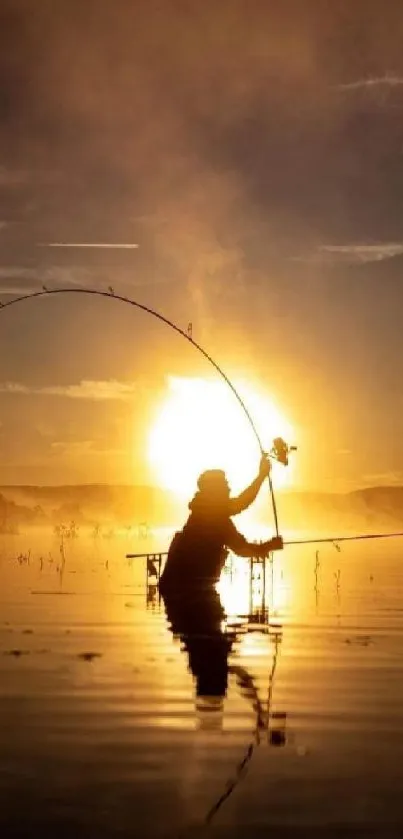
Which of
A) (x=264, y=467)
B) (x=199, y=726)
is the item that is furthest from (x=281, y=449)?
(x=199, y=726)

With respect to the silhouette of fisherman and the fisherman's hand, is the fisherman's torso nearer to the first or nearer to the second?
the silhouette of fisherman

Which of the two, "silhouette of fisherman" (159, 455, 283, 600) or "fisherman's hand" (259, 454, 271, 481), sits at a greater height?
"fisherman's hand" (259, 454, 271, 481)

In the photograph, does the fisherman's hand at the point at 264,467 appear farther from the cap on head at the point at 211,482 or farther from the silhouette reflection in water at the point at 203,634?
the silhouette reflection in water at the point at 203,634

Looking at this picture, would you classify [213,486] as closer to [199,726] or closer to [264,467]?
[264,467]

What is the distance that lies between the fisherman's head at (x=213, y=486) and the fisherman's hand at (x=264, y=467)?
2.75ft

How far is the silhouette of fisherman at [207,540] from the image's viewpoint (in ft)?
66.6

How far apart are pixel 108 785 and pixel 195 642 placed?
815 cm

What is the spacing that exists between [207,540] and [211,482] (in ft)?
3.53

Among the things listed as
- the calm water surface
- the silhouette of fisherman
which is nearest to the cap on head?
the silhouette of fisherman

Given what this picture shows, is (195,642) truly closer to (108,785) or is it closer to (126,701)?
(126,701)

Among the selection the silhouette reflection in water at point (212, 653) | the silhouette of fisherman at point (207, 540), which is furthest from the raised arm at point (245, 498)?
the silhouette reflection in water at point (212, 653)

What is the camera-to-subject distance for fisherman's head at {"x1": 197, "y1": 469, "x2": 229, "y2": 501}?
803 inches

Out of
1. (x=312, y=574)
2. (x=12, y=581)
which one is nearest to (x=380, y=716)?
(x=12, y=581)

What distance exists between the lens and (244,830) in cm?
617
